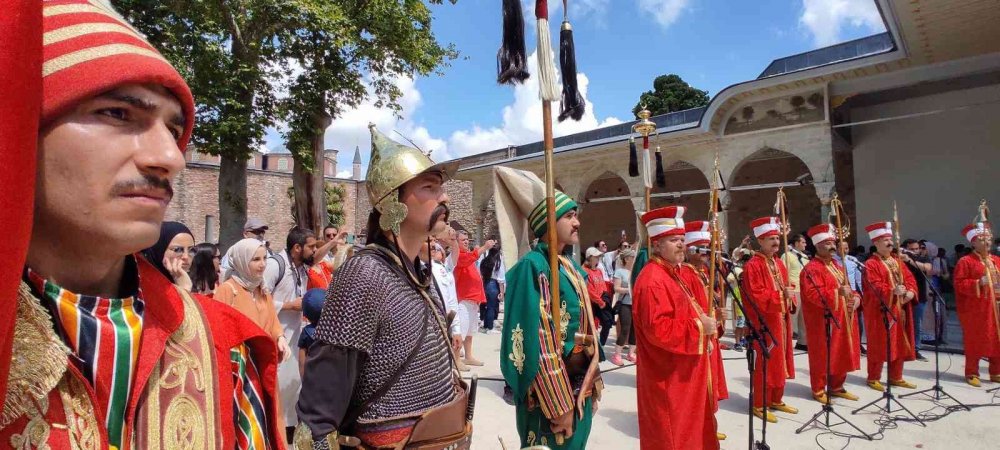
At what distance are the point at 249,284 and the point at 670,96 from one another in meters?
34.8

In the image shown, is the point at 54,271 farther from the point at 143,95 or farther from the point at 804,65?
the point at 804,65

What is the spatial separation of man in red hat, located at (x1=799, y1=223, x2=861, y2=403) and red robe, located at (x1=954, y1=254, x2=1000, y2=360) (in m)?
1.97

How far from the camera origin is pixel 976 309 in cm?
693

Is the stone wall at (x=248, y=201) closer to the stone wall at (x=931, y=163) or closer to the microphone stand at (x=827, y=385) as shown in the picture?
the stone wall at (x=931, y=163)

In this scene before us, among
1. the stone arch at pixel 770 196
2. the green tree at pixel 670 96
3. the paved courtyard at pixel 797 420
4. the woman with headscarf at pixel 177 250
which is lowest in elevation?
the paved courtyard at pixel 797 420

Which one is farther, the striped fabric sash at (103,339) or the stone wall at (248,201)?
the stone wall at (248,201)

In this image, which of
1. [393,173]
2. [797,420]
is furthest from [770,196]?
[393,173]

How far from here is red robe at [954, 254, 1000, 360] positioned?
673cm

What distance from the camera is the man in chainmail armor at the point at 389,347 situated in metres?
1.69

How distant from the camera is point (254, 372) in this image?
1.15 meters

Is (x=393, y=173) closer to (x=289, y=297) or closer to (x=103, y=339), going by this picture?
(x=103, y=339)

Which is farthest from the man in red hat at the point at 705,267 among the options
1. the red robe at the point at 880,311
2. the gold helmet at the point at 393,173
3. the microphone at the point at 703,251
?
the gold helmet at the point at 393,173

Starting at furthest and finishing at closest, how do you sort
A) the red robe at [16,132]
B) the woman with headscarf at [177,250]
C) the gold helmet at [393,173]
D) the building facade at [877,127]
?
1. the building facade at [877,127]
2. the woman with headscarf at [177,250]
3. the gold helmet at [393,173]
4. the red robe at [16,132]

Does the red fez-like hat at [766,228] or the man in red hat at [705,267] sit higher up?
the red fez-like hat at [766,228]
